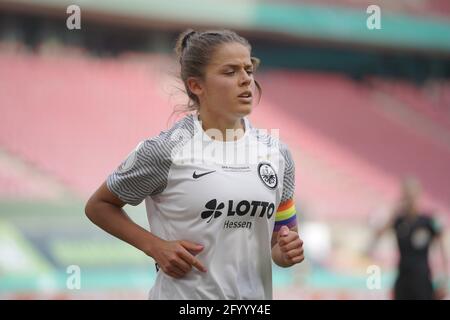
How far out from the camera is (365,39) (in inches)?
664

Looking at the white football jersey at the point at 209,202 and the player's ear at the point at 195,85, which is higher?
the player's ear at the point at 195,85

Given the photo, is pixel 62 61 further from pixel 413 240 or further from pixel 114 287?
pixel 413 240

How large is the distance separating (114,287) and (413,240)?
6.17m

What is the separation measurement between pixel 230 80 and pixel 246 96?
8 centimetres

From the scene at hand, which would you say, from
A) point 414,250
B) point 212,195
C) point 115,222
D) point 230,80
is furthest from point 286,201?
point 414,250

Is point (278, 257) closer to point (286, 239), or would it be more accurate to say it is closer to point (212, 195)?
point (286, 239)

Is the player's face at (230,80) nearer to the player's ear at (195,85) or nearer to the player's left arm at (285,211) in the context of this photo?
the player's ear at (195,85)

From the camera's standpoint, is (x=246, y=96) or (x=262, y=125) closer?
(x=246, y=96)

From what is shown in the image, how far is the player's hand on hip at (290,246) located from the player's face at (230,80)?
465mm

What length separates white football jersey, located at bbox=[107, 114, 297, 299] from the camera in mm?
2758

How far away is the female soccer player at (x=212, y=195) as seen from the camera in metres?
2.76

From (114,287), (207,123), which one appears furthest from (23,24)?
(207,123)

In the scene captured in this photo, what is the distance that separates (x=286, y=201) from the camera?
2996 millimetres

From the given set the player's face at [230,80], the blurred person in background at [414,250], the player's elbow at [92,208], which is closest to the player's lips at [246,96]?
the player's face at [230,80]
